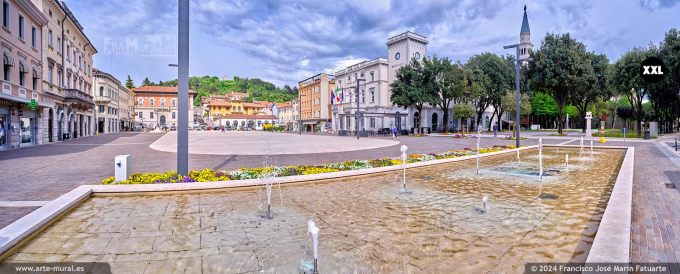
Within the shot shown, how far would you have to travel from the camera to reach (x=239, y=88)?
6048 inches

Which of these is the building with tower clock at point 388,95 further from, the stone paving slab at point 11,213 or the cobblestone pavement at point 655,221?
the stone paving slab at point 11,213

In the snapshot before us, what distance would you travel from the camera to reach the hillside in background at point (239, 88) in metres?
136

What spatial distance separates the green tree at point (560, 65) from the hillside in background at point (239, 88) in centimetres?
9415

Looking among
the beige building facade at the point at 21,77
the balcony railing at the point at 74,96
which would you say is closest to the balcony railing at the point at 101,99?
the balcony railing at the point at 74,96

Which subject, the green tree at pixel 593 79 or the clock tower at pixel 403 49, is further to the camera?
the clock tower at pixel 403 49

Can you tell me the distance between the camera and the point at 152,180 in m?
8.72

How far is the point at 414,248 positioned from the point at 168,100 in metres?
99.9

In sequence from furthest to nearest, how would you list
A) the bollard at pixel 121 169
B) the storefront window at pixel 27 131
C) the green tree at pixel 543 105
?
the green tree at pixel 543 105 < the storefront window at pixel 27 131 < the bollard at pixel 121 169

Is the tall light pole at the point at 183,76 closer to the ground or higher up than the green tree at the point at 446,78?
closer to the ground

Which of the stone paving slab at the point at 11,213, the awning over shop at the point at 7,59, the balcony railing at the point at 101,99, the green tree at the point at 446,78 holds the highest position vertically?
the green tree at the point at 446,78

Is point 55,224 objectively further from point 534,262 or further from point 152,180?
point 534,262

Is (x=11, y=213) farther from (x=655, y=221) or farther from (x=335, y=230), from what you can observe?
(x=655, y=221)

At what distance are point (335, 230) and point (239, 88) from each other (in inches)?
6161

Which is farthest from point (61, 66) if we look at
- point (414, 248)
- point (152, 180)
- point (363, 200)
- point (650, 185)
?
point (650, 185)
